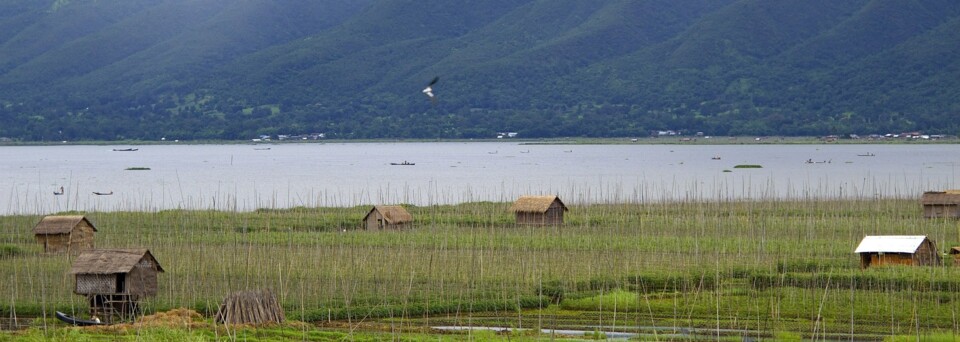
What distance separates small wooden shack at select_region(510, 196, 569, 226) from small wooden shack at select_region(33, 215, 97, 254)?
14.1 m

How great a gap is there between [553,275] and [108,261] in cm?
980

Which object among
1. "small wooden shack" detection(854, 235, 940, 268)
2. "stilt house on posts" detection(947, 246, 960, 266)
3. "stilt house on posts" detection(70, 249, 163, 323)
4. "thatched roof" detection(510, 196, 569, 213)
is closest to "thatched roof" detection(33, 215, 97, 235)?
A: "stilt house on posts" detection(70, 249, 163, 323)

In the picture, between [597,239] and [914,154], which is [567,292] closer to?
[597,239]

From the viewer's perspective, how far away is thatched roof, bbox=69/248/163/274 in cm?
2541

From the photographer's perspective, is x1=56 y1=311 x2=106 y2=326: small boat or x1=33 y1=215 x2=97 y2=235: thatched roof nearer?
x1=56 y1=311 x2=106 y2=326: small boat

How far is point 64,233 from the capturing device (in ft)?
113

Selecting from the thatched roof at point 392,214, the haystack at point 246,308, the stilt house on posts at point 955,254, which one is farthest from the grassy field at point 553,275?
the haystack at point 246,308

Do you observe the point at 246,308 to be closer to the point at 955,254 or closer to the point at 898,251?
the point at 898,251

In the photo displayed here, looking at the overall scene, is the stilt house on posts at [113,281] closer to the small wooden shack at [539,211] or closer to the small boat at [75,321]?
the small boat at [75,321]

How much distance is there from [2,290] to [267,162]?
394 ft

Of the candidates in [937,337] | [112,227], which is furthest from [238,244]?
[937,337]

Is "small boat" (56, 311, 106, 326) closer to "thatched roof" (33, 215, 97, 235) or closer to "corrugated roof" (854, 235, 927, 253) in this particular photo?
"thatched roof" (33, 215, 97, 235)

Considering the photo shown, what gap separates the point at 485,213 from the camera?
4766 cm

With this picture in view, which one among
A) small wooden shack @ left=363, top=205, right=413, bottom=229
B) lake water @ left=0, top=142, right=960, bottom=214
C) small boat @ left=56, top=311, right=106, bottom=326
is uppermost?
lake water @ left=0, top=142, right=960, bottom=214
